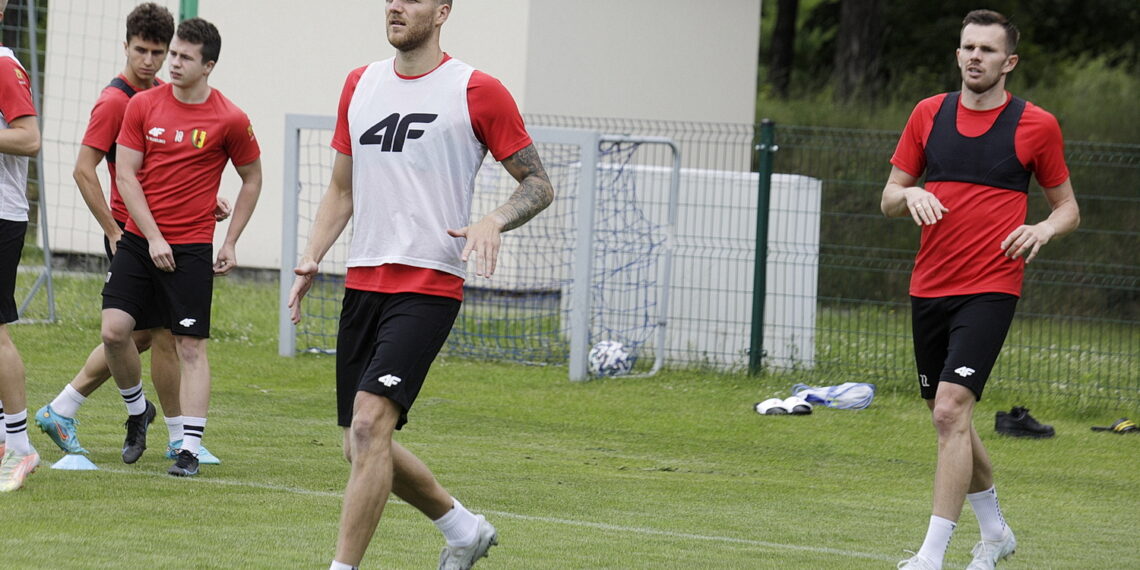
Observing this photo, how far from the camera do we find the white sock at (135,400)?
7.78 meters

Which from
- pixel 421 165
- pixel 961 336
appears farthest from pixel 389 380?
pixel 961 336

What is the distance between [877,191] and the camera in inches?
649

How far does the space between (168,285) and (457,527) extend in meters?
2.72

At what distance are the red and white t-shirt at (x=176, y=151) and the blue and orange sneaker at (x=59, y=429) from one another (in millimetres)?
1025

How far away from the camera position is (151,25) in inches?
308

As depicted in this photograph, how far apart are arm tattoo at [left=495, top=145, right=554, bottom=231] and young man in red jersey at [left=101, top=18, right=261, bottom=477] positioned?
2679 millimetres

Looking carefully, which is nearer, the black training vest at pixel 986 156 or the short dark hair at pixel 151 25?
the black training vest at pixel 986 156

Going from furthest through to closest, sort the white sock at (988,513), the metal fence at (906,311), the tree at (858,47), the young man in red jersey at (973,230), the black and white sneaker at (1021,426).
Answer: the tree at (858,47) < the metal fence at (906,311) < the black and white sneaker at (1021,426) < the white sock at (988,513) < the young man in red jersey at (973,230)

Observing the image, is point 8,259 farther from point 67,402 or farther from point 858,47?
point 858,47

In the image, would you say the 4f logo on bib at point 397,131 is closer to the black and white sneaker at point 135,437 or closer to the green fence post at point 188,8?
the black and white sneaker at point 135,437

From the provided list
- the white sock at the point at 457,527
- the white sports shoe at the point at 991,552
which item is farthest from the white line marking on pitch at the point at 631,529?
the white sock at the point at 457,527

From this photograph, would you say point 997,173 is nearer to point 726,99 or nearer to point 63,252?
point 726,99

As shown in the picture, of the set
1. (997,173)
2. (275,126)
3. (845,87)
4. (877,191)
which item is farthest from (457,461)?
(845,87)

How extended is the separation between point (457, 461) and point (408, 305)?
336cm
